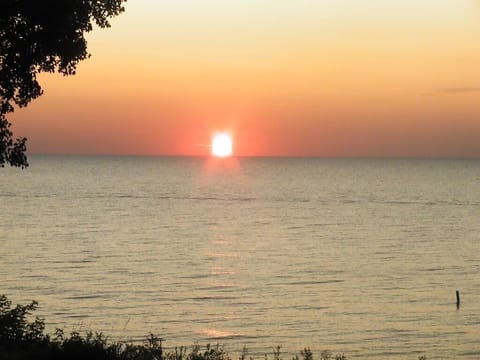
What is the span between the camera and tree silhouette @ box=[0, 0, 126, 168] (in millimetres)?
24062

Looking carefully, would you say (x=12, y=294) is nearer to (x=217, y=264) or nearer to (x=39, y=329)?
(x=217, y=264)

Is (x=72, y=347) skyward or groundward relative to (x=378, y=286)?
groundward

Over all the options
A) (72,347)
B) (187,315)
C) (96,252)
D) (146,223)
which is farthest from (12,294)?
(146,223)

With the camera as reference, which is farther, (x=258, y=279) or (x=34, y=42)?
(x=258, y=279)

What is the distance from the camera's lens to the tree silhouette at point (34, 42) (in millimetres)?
24062

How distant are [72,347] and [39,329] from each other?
7.37m

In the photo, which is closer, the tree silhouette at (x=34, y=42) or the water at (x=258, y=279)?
the tree silhouette at (x=34, y=42)

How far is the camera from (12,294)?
58.0 metres

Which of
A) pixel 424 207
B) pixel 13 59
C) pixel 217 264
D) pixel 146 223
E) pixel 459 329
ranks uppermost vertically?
pixel 424 207

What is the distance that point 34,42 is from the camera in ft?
81.3

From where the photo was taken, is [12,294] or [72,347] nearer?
[72,347]

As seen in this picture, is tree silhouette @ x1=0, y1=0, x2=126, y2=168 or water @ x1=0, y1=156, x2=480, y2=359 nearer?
tree silhouette @ x1=0, y1=0, x2=126, y2=168

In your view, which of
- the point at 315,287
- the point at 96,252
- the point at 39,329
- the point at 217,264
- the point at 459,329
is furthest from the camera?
the point at 96,252

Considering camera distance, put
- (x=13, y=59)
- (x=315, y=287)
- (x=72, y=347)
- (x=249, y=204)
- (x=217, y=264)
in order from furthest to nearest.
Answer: (x=249, y=204), (x=217, y=264), (x=315, y=287), (x=13, y=59), (x=72, y=347)
